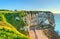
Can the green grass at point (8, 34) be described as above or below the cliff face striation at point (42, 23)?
above

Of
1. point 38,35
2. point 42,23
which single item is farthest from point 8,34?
point 42,23

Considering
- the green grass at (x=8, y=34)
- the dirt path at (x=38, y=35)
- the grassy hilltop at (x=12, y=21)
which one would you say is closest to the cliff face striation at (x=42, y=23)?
the dirt path at (x=38, y=35)

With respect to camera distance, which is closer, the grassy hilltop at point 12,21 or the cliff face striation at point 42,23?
the grassy hilltop at point 12,21

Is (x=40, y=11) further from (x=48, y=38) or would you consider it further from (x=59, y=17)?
(x=59, y=17)

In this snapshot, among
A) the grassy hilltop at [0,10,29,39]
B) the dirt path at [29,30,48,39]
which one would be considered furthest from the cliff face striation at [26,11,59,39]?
the grassy hilltop at [0,10,29,39]

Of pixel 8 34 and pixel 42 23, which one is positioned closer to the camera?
pixel 8 34

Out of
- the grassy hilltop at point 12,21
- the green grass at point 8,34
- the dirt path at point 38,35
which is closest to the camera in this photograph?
the green grass at point 8,34

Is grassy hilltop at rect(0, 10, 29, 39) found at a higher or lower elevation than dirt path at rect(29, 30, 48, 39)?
higher

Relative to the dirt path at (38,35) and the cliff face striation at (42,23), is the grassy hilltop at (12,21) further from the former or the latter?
the cliff face striation at (42,23)

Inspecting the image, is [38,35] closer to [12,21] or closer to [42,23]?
[42,23]

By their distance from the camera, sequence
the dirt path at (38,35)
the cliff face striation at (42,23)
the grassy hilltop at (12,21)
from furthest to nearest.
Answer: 1. the cliff face striation at (42,23)
2. the dirt path at (38,35)
3. the grassy hilltop at (12,21)

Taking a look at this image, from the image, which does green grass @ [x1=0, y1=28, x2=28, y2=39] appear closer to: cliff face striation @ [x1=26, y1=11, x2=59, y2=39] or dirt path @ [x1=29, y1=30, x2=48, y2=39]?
dirt path @ [x1=29, y1=30, x2=48, y2=39]
